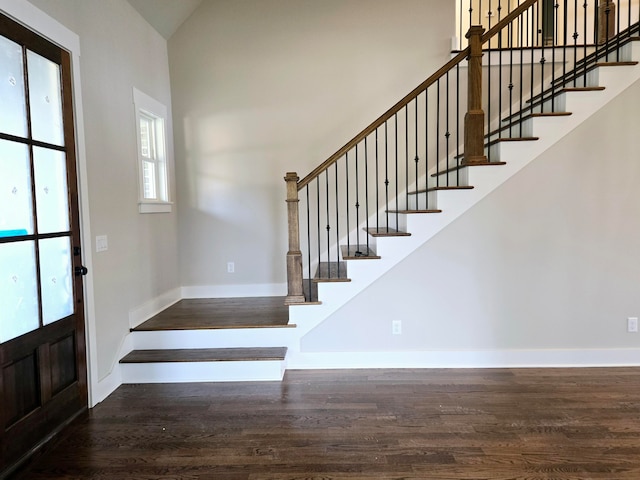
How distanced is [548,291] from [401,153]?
204 centimetres

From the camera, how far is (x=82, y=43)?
9.06 feet

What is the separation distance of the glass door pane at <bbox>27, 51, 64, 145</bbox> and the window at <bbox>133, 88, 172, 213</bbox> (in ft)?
3.68

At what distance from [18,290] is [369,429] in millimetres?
2182

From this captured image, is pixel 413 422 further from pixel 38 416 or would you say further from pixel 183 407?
pixel 38 416

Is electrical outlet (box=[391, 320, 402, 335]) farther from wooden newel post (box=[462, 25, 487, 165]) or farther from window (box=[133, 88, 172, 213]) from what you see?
window (box=[133, 88, 172, 213])

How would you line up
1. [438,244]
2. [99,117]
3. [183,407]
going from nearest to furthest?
1. [183,407]
2. [99,117]
3. [438,244]

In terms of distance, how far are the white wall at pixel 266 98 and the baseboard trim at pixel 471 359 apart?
139cm

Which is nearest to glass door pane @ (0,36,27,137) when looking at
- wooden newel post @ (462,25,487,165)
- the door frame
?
the door frame

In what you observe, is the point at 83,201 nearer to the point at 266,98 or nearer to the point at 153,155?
the point at 153,155

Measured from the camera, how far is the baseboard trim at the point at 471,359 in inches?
126

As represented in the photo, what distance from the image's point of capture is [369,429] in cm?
238

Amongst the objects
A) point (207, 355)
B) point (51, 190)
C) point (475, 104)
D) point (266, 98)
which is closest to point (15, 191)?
point (51, 190)

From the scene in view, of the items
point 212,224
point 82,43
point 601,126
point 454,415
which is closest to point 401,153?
point 601,126

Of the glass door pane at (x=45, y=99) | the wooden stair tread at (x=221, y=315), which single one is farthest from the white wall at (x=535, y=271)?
the glass door pane at (x=45, y=99)
